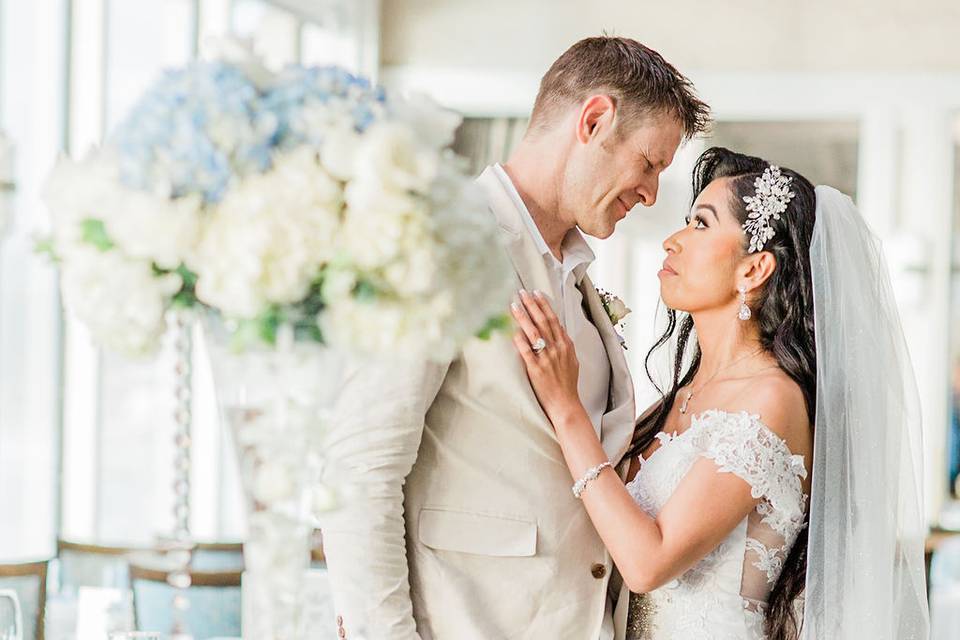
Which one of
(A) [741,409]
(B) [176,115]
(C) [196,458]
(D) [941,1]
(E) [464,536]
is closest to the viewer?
(B) [176,115]

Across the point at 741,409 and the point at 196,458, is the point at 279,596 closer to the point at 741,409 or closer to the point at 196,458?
the point at 741,409

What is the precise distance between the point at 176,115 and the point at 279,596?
1.74 ft

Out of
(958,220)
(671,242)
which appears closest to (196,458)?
(671,242)

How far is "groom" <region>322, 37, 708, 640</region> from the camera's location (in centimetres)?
205

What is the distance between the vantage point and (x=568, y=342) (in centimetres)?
225

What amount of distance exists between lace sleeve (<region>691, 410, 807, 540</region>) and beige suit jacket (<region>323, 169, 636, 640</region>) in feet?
1.17

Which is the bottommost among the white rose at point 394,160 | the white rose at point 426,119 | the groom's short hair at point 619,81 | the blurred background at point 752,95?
the white rose at point 394,160

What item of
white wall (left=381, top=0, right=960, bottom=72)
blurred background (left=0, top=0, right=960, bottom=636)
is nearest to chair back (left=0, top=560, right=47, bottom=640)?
blurred background (left=0, top=0, right=960, bottom=636)

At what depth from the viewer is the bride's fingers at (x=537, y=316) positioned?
2207mm

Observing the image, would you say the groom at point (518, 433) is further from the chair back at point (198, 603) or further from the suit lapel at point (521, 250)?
the chair back at point (198, 603)

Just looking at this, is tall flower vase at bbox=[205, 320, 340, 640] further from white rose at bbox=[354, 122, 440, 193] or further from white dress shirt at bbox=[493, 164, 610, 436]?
white dress shirt at bbox=[493, 164, 610, 436]

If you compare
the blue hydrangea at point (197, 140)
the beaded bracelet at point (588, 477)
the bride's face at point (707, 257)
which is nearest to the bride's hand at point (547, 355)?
the beaded bracelet at point (588, 477)

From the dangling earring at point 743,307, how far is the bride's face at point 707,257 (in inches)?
0.7

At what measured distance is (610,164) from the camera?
2377 mm
